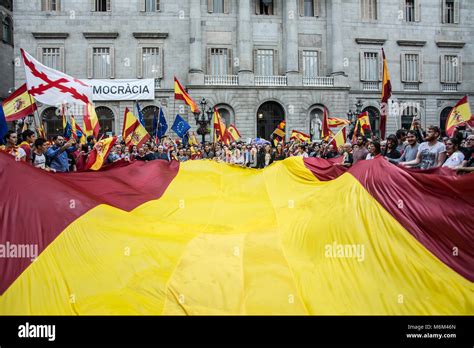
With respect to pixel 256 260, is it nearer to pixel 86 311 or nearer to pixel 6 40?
pixel 86 311

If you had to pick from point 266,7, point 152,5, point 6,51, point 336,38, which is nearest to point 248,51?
point 266,7

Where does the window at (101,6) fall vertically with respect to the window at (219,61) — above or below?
above

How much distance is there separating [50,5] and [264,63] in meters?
17.5

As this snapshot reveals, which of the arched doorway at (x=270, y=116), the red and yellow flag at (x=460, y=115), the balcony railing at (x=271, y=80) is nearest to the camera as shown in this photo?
the red and yellow flag at (x=460, y=115)

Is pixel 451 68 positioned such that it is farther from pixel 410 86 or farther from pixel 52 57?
pixel 52 57

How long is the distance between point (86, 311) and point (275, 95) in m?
29.8

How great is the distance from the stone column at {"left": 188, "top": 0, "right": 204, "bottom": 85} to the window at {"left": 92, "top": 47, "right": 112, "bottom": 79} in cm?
653

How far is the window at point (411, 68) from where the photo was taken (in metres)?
35.3

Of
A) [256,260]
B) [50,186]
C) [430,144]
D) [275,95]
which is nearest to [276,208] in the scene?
[256,260]

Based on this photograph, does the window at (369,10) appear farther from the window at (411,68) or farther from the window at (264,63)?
the window at (264,63)

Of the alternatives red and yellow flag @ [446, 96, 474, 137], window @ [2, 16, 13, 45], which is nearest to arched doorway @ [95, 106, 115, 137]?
window @ [2, 16, 13, 45]

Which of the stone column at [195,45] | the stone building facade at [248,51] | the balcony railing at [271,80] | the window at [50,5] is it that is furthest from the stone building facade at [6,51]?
the balcony railing at [271,80]

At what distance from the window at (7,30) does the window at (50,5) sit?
16.1ft
